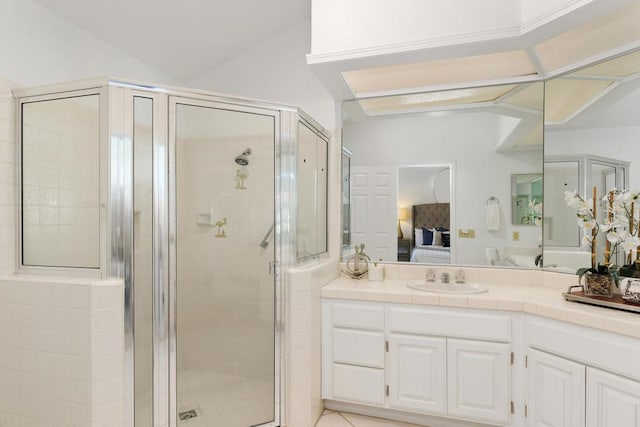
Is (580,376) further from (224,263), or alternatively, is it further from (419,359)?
(224,263)

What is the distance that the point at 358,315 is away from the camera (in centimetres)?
240

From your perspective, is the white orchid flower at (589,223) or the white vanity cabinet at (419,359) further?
the white vanity cabinet at (419,359)

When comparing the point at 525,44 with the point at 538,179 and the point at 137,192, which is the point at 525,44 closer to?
the point at 538,179

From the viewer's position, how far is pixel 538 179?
101 inches

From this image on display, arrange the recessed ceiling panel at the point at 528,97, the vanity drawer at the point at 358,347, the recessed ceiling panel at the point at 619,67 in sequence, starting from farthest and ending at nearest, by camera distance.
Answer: the recessed ceiling panel at the point at 528,97 < the vanity drawer at the point at 358,347 < the recessed ceiling panel at the point at 619,67

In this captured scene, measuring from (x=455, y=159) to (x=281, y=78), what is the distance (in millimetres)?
1579

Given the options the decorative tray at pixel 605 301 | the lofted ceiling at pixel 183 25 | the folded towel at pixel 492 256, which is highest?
the lofted ceiling at pixel 183 25

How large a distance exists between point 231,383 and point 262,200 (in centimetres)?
113

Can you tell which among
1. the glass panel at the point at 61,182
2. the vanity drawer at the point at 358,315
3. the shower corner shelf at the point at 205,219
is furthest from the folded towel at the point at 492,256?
the glass panel at the point at 61,182

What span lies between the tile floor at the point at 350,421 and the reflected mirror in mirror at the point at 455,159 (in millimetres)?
1126

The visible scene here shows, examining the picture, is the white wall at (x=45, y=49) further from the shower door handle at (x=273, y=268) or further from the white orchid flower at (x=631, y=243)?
the white orchid flower at (x=631, y=243)

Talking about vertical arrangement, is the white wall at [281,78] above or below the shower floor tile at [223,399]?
above

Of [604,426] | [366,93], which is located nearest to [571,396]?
[604,426]

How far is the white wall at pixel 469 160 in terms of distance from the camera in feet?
8.70
